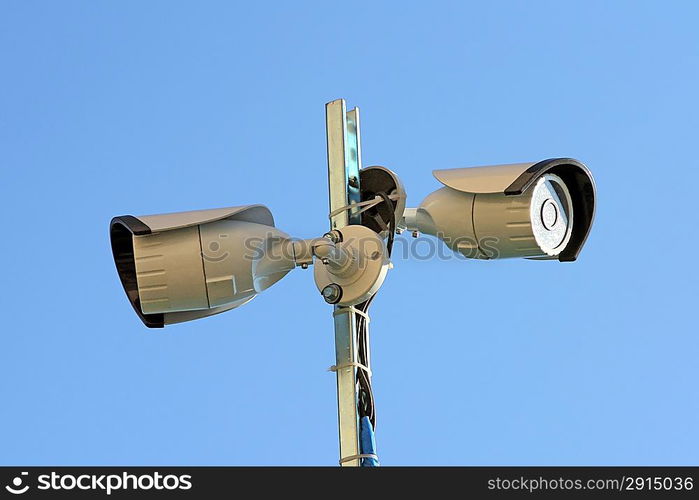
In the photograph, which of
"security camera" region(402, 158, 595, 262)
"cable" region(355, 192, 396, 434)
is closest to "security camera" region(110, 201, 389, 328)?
"cable" region(355, 192, 396, 434)

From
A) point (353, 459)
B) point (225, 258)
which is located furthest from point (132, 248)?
point (353, 459)

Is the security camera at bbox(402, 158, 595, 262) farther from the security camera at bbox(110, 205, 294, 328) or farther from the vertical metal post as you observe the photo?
the security camera at bbox(110, 205, 294, 328)

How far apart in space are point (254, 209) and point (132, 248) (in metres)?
0.54

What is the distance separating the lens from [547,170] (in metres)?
11.8

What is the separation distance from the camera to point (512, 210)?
11.8 meters

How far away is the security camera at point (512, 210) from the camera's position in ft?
38.6

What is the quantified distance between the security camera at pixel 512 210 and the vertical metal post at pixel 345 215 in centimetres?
28

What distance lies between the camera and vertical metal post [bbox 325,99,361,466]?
11766 mm

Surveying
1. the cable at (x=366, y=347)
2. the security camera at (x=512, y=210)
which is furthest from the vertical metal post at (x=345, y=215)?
the security camera at (x=512, y=210)

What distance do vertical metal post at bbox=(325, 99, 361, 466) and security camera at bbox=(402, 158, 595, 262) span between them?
0.28 meters

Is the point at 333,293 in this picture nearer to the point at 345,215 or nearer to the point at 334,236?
the point at 334,236

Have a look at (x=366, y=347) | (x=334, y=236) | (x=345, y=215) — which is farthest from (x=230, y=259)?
(x=366, y=347)
